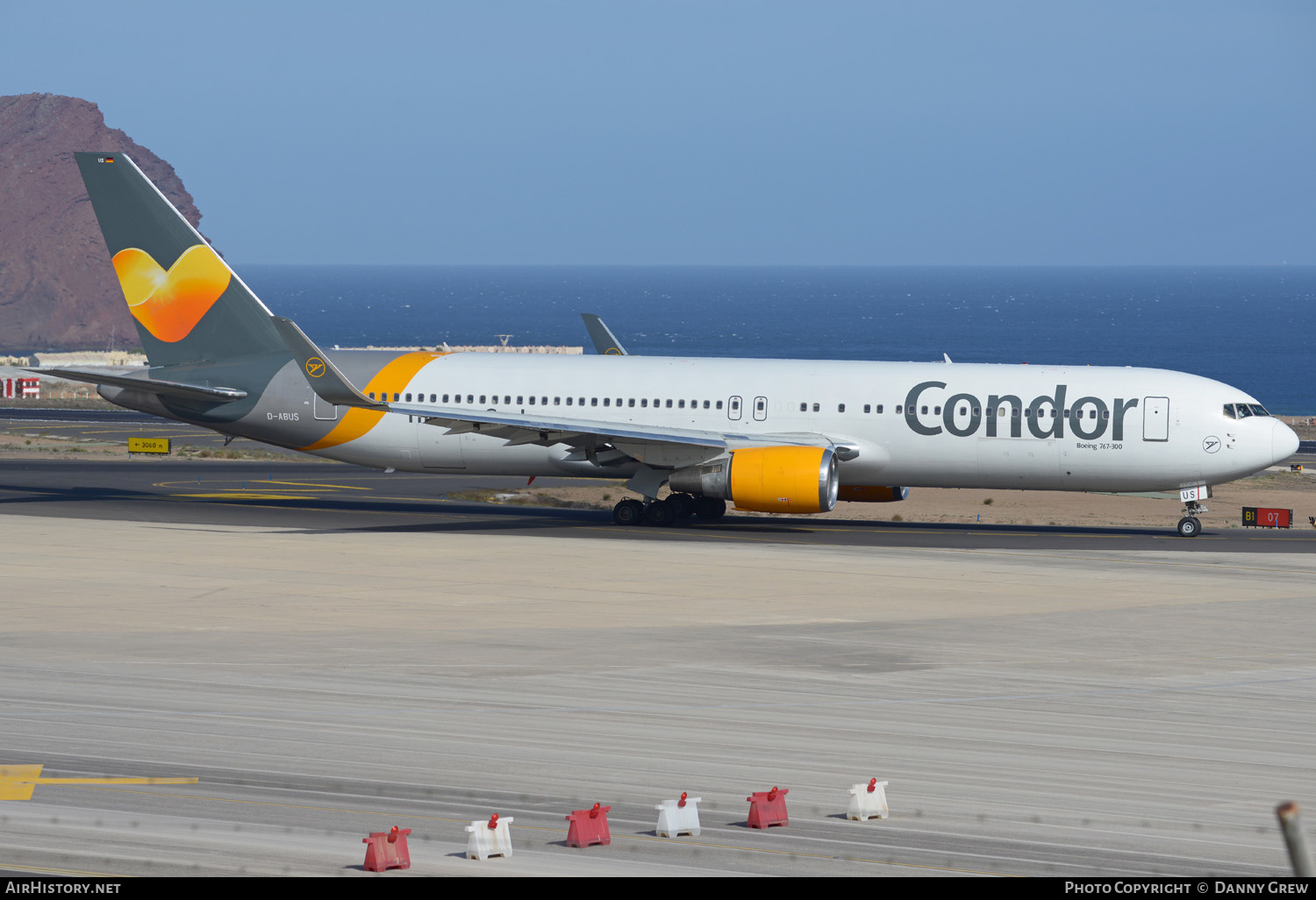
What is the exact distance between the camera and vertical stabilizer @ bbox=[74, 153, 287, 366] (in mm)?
42562

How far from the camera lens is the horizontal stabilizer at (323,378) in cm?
3681

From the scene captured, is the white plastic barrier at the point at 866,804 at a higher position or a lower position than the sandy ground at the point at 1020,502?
lower

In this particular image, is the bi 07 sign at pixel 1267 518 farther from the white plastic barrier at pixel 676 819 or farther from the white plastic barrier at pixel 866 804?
the white plastic barrier at pixel 676 819

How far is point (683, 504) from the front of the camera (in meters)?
41.9

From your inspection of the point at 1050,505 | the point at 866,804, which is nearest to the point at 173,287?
the point at 1050,505

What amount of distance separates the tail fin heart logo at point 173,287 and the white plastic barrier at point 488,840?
3212 cm

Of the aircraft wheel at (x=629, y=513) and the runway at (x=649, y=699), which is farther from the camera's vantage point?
the aircraft wheel at (x=629, y=513)

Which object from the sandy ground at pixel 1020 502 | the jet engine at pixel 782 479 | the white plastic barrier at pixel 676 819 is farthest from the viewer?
the sandy ground at pixel 1020 502

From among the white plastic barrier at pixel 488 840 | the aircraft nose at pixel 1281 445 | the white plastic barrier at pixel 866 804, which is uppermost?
the aircraft nose at pixel 1281 445

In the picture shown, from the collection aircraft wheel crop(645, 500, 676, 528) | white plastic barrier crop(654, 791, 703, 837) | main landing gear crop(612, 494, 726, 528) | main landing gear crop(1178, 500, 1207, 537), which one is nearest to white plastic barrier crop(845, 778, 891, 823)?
white plastic barrier crop(654, 791, 703, 837)

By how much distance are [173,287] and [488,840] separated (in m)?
33.1

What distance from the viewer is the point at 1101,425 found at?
127 ft

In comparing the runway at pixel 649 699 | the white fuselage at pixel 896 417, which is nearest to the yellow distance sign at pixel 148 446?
the white fuselage at pixel 896 417

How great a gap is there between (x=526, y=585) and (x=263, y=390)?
1458cm
